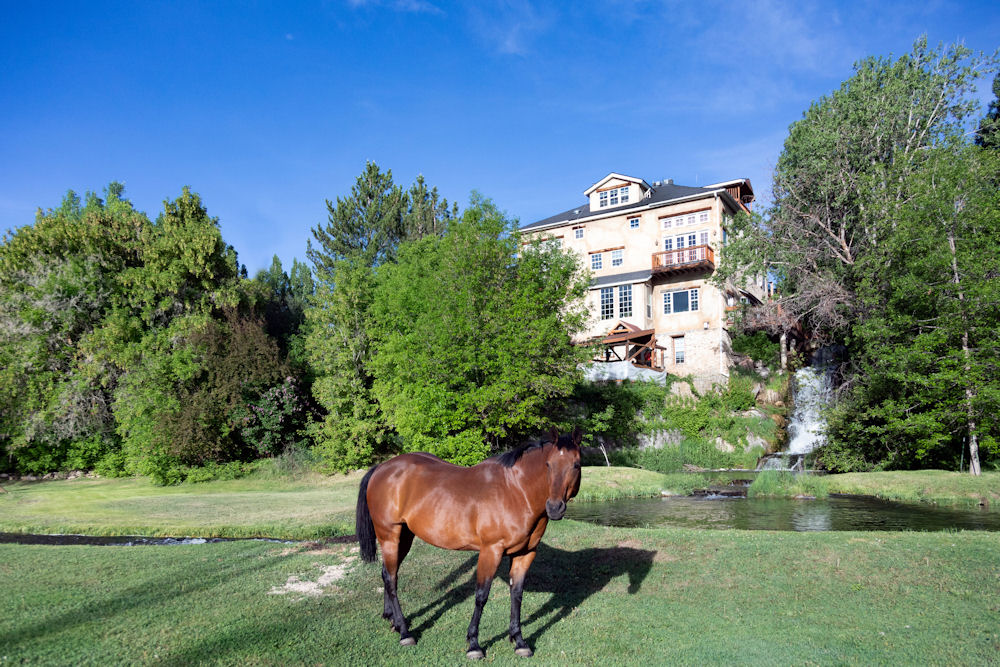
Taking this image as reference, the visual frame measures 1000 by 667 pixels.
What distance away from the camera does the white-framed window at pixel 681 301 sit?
41156mm

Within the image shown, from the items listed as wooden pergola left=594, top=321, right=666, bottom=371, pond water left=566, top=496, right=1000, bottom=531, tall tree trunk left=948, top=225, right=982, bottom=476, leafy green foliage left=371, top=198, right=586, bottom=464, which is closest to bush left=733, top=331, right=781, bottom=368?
wooden pergola left=594, top=321, right=666, bottom=371

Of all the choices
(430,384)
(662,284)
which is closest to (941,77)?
(662,284)

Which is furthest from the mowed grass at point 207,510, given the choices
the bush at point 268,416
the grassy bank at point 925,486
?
the grassy bank at point 925,486

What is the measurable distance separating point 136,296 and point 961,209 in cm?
3866

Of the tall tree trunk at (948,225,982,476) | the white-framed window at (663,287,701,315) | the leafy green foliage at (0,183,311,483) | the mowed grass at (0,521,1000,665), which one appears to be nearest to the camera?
the mowed grass at (0,521,1000,665)

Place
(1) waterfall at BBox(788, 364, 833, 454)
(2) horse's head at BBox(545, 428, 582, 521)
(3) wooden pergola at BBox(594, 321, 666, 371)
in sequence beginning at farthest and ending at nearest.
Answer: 1. (3) wooden pergola at BBox(594, 321, 666, 371)
2. (1) waterfall at BBox(788, 364, 833, 454)
3. (2) horse's head at BBox(545, 428, 582, 521)

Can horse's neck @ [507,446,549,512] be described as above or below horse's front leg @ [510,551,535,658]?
above

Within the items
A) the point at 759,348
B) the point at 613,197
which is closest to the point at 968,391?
the point at 759,348

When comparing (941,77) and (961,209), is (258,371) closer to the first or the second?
(961,209)

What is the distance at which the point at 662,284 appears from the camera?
42.8m

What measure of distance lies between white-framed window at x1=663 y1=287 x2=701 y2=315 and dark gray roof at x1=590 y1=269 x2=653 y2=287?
2211 millimetres

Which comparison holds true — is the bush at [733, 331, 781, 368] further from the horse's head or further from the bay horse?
the horse's head

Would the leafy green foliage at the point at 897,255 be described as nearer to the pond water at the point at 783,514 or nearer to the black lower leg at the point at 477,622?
the pond water at the point at 783,514

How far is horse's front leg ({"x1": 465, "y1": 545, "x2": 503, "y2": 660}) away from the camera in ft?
18.5
